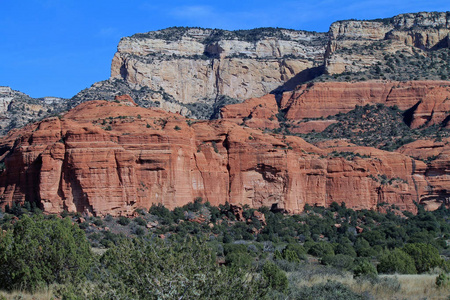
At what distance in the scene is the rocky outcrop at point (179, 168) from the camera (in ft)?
181

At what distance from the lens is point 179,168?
60406mm

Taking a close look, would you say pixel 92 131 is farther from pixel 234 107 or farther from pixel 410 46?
pixel 410 46

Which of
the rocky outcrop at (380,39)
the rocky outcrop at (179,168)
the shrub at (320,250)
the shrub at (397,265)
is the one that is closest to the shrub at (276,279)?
the shrub at (397,265)

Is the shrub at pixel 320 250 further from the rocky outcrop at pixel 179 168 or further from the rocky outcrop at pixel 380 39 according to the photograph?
the rocky outcrop at pixel 380 39

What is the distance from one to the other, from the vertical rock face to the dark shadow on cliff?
3.16 metres

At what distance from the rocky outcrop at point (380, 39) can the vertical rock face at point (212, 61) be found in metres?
10.6

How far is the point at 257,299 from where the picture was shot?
17.4 m

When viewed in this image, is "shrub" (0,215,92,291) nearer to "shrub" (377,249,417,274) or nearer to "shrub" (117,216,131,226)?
"shrub" (377,249,417,274)

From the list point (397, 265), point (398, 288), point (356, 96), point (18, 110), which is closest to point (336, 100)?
point (356, 96)

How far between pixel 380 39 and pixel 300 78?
16.2 metres

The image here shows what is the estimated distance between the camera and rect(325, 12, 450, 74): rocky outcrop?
115062 millimetres

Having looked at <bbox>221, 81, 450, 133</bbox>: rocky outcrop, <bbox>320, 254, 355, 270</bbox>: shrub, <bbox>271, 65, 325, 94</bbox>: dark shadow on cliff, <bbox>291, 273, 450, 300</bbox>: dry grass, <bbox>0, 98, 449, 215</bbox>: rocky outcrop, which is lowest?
<bbox>320, 254, 355, 270</bbox>: shrub

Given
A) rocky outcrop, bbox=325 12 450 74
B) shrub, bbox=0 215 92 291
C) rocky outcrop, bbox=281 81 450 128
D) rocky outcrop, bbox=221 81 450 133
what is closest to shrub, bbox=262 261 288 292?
shrub, bbox=0 215 92 291

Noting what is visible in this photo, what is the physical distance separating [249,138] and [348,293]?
4276cm
